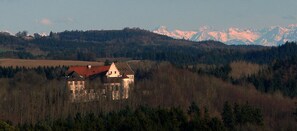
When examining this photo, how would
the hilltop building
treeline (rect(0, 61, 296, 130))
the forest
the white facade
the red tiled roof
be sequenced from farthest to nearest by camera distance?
the red tiled roof → the white facade → the hilltop building → treeline (rect(0, 61, 296, 130)) → the forest

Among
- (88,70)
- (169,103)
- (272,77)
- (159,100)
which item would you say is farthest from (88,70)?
(272,77)

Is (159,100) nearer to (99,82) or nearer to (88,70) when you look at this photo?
(99,82)

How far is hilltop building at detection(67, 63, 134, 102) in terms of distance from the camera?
77875 mm

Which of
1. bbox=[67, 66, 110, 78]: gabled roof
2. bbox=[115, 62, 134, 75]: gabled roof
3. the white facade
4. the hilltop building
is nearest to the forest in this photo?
the hilltop building

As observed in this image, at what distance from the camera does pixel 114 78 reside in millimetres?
88438

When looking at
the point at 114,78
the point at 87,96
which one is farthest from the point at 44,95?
the point at 114,78

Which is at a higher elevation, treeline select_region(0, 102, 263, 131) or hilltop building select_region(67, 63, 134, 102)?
hilltop building select_region(67, 63, 134, 102)

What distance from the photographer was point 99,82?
8575 centimetres

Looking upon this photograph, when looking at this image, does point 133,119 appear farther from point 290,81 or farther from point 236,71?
point 236,71

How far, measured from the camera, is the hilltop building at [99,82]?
77.9 metres

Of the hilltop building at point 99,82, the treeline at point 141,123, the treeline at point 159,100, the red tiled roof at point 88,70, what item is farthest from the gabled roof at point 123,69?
the treeline at point 141,123

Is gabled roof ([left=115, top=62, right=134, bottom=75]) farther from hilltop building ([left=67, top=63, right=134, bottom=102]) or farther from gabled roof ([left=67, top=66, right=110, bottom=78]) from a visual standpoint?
gabled roof ([left=67, top=66, right=110, bottom=78])

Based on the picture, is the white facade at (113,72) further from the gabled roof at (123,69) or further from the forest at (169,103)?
the forest at (169,103)

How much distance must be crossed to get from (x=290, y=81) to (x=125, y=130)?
55.6 meters
